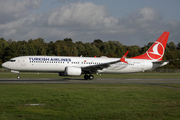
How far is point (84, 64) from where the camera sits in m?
35.5

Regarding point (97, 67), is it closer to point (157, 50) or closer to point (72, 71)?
point (72, 71)

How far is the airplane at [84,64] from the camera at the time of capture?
33.4m

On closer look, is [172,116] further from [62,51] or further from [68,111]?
[62,51]

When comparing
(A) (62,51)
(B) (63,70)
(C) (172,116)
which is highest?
(A) (62,51)

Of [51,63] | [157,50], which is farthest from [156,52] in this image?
[51,63]

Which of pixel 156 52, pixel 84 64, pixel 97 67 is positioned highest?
pixel 156 52

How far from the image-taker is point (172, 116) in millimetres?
10297

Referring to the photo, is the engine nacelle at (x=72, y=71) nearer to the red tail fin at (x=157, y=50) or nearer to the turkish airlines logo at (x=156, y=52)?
the red tail fin at (x=157, y=50)

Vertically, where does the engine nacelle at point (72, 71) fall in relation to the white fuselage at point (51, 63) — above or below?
below

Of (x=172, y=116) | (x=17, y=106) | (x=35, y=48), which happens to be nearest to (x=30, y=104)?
(x=17, y=106)

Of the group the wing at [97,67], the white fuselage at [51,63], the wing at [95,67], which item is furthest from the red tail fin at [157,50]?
the wing at [95,67]

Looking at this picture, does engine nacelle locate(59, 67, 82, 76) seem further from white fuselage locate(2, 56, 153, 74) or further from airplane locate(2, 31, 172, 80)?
white fuselage locate(2, 56, 153, 74)

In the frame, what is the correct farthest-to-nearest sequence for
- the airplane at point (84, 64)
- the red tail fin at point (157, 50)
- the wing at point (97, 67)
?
1. the red tail fin at point (157, 50)
2. the wing at point (97, 67)
3. the airplane at point (84, 64)

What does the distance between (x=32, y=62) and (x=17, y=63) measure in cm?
229
